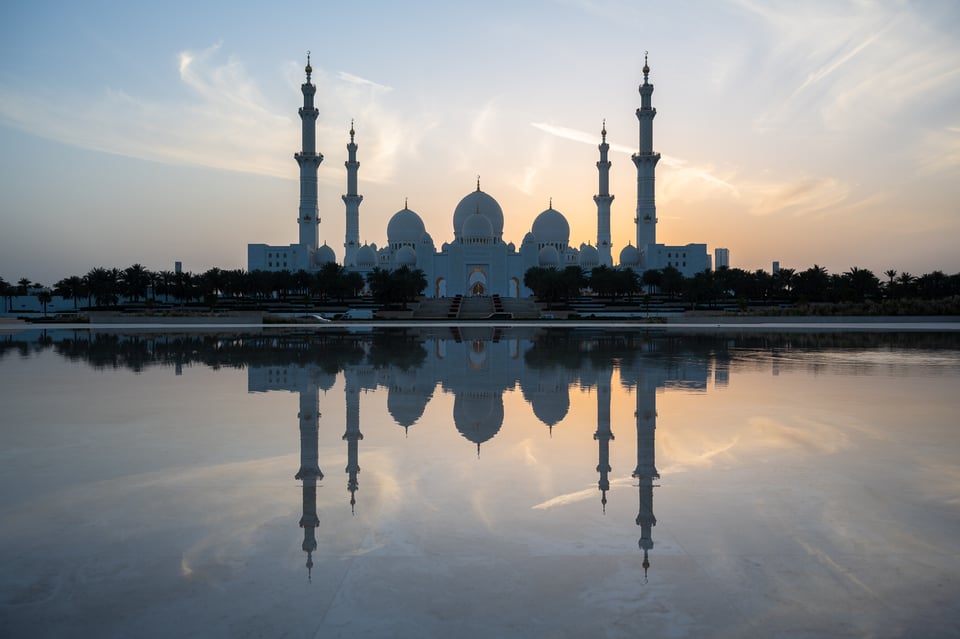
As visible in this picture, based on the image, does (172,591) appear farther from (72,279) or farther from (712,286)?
(72,279)

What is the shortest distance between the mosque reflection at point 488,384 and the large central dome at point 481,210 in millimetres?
58030

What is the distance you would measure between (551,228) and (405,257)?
57.1ft

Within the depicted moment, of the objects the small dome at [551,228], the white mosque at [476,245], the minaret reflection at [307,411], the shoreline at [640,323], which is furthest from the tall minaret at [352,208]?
the minaret reflection at [307,411]

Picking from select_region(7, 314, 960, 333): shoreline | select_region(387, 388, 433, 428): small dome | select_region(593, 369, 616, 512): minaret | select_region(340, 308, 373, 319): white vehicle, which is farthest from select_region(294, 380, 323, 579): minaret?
select_region(340, 308, 373, 319): white vehicle

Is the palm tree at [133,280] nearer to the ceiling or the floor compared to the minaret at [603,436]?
nearer to the ceiling

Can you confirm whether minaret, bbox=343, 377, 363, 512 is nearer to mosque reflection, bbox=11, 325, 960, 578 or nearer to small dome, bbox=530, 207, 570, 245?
mosque reflection, bbox=11, 325, 960, 578

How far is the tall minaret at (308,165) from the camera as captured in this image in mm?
69062

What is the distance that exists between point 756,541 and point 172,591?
11.2 ft

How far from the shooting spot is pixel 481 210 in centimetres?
7906

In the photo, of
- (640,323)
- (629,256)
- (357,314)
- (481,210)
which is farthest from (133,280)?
(629,256)

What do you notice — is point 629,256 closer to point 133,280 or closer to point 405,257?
point 405,257

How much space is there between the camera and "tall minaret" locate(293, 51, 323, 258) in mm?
69062

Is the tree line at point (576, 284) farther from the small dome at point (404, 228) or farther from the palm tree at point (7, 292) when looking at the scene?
the small dome at point (404, 228)

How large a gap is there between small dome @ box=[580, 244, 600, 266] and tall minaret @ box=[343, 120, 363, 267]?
87.0 feet
